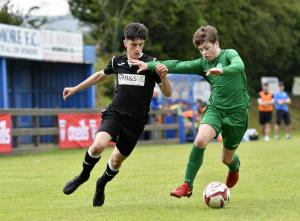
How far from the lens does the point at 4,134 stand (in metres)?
19.6

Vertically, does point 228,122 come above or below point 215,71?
below

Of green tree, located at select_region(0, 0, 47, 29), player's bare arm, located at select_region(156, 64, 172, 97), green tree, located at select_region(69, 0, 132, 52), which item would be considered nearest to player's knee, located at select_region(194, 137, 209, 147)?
player's bare arm, located at select_region(156, 64, 172, 97)

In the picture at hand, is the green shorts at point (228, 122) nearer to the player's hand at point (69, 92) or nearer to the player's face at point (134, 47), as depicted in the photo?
the player's face at point (134, 47)

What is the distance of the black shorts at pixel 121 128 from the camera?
8523mm

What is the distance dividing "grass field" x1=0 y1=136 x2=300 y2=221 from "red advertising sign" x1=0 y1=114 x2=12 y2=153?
2.86m

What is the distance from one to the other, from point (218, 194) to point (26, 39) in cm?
A: 1594

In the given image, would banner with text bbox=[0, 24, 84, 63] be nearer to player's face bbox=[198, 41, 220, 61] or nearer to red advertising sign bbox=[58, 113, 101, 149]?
red advertising sign bbox=[58, 113, 101, 149]

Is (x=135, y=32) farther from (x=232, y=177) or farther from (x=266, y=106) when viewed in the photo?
(x=266, y=106)

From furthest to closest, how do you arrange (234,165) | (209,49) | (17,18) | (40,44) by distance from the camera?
(17,18), (40,44), (234,165), (209,49)

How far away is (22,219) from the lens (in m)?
7.70

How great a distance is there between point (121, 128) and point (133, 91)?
0.42 m

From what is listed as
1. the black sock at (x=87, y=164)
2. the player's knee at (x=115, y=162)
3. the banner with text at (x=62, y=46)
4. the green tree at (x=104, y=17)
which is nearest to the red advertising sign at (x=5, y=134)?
the banner with text at (x=62, y=46)

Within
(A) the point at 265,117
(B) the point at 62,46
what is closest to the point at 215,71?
(B) the point at 62,46

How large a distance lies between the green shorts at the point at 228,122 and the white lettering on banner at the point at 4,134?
37.8ft
